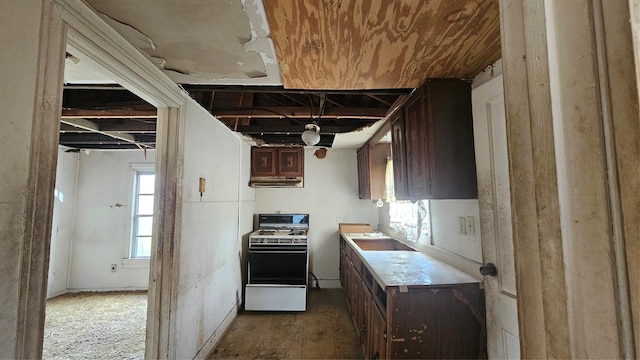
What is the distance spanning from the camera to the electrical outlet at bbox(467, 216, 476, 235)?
1.61 metres

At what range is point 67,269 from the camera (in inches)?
151

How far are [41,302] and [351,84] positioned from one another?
172cm

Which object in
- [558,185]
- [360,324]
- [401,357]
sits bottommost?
[360,324]

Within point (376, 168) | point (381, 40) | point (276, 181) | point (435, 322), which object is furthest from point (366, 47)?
point (276, 181)

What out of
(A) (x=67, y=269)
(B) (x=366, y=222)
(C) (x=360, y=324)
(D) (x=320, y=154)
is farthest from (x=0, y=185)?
(A) (x=67, y=269)

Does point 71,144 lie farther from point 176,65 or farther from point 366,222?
point 366,222

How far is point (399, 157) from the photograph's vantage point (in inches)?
80.3

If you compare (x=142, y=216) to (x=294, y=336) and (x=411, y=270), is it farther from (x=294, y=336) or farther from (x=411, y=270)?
(x=411, y=270)

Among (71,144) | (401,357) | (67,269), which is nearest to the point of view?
(401,357)

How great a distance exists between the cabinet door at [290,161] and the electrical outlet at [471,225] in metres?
2.56

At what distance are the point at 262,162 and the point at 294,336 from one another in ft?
7.53

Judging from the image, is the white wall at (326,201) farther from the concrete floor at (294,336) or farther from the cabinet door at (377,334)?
the cabinet door at (377,334)

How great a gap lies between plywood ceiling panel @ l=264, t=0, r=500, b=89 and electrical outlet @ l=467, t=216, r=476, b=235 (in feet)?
2.91

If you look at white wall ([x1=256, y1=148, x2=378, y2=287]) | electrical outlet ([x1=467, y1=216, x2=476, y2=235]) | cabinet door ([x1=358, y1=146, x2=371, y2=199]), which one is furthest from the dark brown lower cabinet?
white wall ([x1=256, y1=148, x2=378, y2=287])
